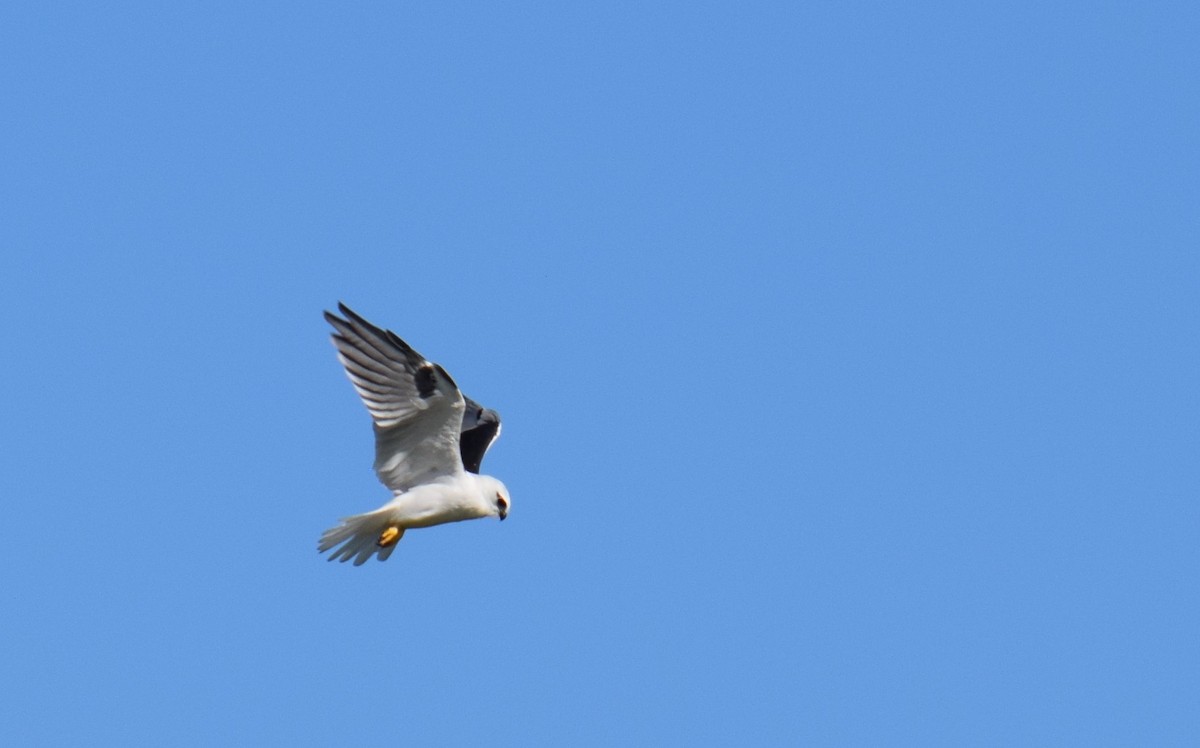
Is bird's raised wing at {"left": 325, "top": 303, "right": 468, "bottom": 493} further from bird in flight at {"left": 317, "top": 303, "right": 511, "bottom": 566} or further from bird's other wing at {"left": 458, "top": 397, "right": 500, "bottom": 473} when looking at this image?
bird's other wing at {"left": 458, "top": 397, "right": 500, "bottom": 473}

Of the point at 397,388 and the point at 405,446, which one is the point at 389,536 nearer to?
the point at 405,446

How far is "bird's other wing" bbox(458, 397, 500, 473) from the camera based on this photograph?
17.9 meters

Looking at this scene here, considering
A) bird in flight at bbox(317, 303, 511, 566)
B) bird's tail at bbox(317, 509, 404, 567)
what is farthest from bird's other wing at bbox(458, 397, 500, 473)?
bird's tail at bbox(317, 509, 404, 567)

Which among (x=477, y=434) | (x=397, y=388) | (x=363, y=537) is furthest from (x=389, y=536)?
(x=477, y=434)

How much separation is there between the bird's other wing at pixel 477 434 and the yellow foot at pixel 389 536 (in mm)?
1152

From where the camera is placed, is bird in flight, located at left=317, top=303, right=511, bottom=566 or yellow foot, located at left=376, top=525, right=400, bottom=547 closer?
bird in flight, located at left=317, top=303, right=511, bottom=566

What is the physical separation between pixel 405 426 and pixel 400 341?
75cm

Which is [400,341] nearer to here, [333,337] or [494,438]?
[333,337]

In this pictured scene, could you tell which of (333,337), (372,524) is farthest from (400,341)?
(372,524)

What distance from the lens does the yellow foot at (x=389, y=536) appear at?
16812 millimetres

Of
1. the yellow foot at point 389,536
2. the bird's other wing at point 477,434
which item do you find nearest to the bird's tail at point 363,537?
the yellow foot at point 389,536

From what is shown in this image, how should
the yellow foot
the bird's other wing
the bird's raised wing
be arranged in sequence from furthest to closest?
1. the bird's other wing
2. the yellow foot
3. the bird's raised wing

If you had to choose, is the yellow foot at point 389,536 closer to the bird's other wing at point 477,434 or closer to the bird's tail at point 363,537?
the bird's tail at point 363,537

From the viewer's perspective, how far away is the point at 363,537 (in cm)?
1720
